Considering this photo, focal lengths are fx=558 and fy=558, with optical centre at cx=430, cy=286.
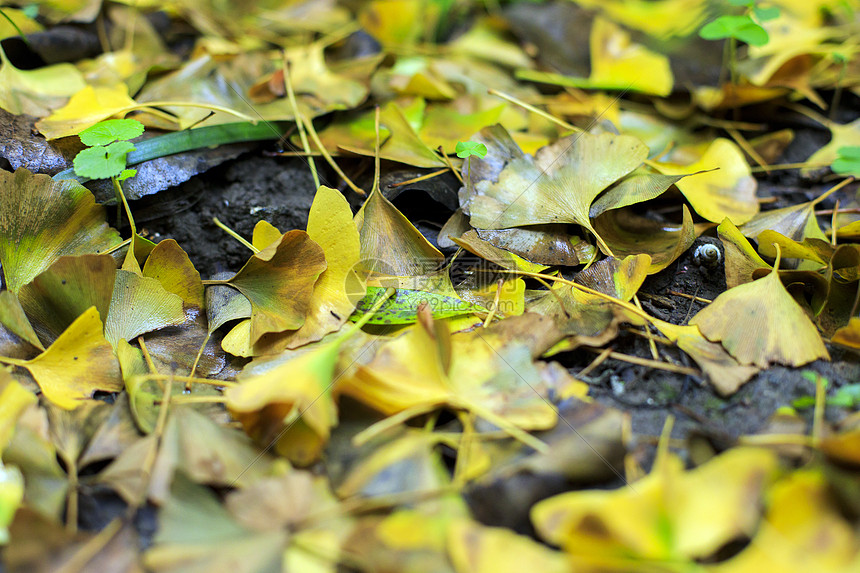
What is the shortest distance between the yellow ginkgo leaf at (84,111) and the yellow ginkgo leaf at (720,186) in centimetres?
83

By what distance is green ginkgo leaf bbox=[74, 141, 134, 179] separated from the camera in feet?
Answer: 2.41

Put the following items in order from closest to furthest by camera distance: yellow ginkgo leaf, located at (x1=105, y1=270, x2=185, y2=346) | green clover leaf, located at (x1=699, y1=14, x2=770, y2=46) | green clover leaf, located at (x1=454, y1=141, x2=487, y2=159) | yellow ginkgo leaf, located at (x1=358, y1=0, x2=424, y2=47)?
yellow ginkgo leaf, located at (x1=105, y1=270, x2=185, y2=346), green clover leaf, located at (x1=454, y1=141, x2=487, y2=159), green clover leaf, located at (x1=699, y1=14, x2=770, y2=46), yellow ginkgo leaf, located at (x1=358, y1=0, x2=424, y2=47)

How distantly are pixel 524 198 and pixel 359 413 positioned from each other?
0.38 meters

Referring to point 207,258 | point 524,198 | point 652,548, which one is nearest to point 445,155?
point 524,198

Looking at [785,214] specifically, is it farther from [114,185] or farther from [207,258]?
[114,185]

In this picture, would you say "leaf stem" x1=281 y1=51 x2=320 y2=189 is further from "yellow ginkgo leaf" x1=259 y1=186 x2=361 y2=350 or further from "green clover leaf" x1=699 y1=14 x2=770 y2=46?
"green clover leaf" x1=699 y1=14 x2=770 y2=46

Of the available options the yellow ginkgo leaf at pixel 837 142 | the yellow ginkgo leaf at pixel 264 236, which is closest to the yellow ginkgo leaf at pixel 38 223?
the yellow ginkgo leaf at pixel 264 236

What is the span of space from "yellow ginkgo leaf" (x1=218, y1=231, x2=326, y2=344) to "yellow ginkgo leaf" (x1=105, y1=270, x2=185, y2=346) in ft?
0.33

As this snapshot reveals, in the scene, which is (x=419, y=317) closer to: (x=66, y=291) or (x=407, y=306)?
(x=407, y=306)

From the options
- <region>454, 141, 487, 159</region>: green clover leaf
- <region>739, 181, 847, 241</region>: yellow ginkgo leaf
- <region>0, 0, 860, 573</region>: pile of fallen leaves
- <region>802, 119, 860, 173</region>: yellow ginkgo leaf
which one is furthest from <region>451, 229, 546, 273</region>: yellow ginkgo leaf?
<region>802, 119, 860, 173</region>: yellow ginkgo leaf

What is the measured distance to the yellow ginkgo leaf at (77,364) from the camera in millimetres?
599

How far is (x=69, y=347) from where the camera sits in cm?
61

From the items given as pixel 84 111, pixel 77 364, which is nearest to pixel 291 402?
pixel 77 364

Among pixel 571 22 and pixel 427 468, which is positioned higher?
pixel 571 22
